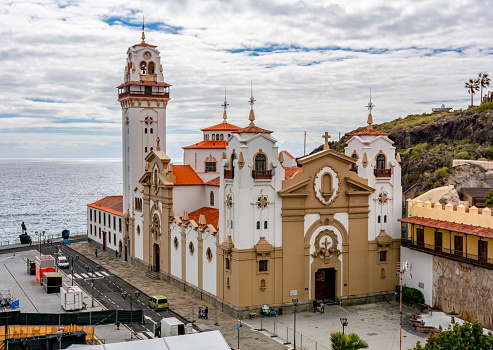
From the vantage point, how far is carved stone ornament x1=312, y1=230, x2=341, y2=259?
2250 inches

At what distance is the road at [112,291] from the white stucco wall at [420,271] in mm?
22569

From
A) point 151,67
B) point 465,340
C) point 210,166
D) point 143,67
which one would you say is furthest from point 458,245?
point 143,67

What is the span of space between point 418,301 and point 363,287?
5.50 metres

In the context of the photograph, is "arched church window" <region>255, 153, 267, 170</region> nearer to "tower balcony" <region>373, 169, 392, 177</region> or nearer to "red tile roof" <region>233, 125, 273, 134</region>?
"red tile roof" <region>233, 125, 273, 134</region>

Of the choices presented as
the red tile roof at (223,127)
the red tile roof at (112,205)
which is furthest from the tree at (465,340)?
the red tile roof at (112,205)

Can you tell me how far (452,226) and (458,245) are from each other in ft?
5.88

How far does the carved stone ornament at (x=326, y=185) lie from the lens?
56.8 metres

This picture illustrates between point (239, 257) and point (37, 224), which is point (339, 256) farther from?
point (37, 224)

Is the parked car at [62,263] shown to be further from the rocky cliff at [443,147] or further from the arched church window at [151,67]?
the rocky cliff at [443,147]

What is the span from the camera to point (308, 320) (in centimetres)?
5294

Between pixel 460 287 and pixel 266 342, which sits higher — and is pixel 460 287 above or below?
above

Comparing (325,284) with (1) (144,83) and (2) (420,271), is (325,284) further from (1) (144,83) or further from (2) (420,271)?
(1) (144,83)

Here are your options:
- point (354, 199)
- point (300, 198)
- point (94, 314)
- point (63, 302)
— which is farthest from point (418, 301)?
point (63, 302)

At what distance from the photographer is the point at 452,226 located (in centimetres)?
5247
